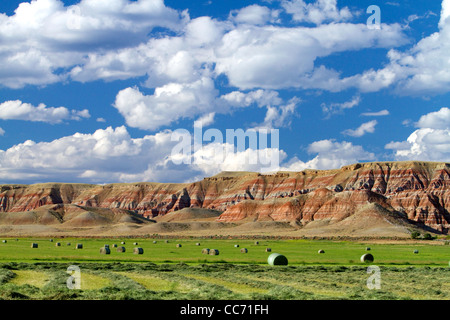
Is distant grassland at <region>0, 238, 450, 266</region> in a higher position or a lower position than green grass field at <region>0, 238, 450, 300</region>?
lower

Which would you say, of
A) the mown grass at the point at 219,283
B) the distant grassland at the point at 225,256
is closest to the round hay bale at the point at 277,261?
the mown grass at the point at 219,283

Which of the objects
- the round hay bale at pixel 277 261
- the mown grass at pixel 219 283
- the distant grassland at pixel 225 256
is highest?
the mown grass at pixel 219 283

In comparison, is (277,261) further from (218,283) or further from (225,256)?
(225,256)

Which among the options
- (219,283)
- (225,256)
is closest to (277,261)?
(219,283)

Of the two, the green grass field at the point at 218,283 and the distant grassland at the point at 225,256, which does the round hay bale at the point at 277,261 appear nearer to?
the green grass field at the point at 218,283

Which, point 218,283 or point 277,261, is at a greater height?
point 218,283

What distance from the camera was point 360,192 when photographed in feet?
596

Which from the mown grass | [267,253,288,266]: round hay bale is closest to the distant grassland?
[267,253,288,266]: round hay bale

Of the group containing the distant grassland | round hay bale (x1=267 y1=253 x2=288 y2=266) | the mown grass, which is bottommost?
the distant grassland

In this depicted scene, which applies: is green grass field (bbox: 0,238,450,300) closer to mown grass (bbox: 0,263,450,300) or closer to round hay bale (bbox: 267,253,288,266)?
mown grass (bbox: 0,263,450,300)
